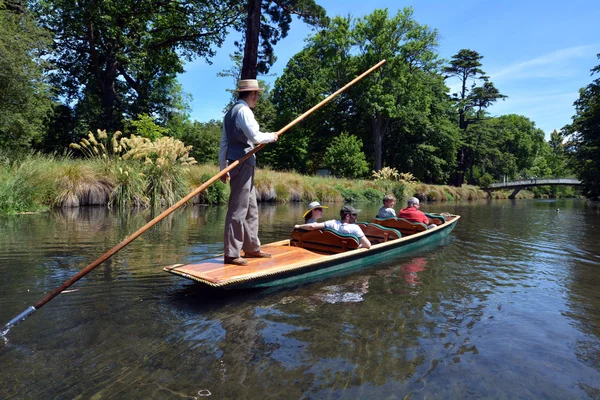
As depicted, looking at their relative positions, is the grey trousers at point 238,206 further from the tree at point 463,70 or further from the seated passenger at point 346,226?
the tree at point 463,70

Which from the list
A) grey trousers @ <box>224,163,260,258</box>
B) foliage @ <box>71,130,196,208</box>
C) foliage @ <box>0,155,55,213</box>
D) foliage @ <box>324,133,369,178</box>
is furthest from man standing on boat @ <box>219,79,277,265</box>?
foliage @ <box>324,133,369,178</box>

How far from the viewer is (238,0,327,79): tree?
1282cm

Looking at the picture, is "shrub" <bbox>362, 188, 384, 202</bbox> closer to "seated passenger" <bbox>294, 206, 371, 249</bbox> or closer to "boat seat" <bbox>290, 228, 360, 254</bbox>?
"seated passenger" <bbox>294, 206, 371, 249</bbox>

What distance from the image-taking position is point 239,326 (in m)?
3.02

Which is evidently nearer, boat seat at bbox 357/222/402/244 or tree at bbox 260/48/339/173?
boat seat at bbox 357/222/402/244

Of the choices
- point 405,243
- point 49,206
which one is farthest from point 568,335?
point 49,206

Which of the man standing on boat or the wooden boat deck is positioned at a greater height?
the man standing on boat

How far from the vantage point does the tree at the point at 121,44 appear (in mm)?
16984

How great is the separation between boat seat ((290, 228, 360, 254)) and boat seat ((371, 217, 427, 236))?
86.3 inches

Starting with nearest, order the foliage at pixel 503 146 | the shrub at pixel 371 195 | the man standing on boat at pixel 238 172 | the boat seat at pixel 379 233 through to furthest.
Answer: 1. the man standing on boat at pixel 238 172
2. the boat seat at pixel 379 233
3. the shrub at pixel 371 195
4. the foliage at pixel 503 146

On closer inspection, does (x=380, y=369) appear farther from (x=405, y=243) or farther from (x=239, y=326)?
(x=405, y=243)

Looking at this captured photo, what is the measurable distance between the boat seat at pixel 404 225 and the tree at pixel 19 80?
9755mm

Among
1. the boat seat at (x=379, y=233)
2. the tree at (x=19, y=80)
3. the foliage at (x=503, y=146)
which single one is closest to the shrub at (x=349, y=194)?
the tree at (x=19, y=80)

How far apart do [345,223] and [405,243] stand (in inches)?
50.7
